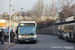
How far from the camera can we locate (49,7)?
236 ft

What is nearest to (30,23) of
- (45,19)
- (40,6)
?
(40,6)

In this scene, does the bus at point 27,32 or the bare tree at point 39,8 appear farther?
the bare tree at point 39,8

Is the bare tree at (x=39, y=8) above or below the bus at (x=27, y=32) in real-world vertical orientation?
above

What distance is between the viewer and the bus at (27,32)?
19641mm

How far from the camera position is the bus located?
19.6m

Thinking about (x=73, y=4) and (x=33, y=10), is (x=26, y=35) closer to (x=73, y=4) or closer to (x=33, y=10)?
(x=73, y=4)

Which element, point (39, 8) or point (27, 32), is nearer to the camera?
point (27, 32)

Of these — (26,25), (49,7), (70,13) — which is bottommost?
(26,25)

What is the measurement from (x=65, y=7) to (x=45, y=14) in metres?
27.8

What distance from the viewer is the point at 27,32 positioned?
19.9m

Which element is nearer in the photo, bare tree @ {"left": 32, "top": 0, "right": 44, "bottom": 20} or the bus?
the bus

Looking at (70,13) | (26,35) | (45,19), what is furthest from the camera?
(45,19)

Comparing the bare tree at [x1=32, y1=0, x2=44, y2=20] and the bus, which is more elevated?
the bare tree at [x1=32, y1=0, x2=44, y2=20]

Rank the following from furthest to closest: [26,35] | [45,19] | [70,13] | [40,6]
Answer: [45,19]
[40,6]
[70,13]
[26,35]
